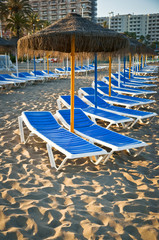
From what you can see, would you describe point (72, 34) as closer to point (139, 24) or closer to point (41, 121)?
point (41, 121)

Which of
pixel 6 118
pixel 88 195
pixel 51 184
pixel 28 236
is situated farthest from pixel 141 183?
pixel 6 118

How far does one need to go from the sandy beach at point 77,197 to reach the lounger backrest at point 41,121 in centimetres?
37

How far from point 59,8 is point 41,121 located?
82740mm

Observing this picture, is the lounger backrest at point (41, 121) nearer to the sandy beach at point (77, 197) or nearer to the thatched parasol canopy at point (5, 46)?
the sandy beach at point (77, 197)

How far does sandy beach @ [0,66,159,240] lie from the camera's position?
2451mm

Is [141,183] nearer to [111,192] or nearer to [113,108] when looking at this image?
[111,192]

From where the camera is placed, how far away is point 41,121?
4945 mm

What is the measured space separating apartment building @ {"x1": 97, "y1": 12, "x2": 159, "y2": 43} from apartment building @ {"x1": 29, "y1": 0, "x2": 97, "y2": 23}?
26601mm

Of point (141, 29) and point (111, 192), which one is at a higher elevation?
point (141, 29)

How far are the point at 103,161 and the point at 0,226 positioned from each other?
1999 mm

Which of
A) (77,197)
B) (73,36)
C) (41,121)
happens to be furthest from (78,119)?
(77,197)

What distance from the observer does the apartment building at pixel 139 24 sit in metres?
105

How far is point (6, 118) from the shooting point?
6602mm

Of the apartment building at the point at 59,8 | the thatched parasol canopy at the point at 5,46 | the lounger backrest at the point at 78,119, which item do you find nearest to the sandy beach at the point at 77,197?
the lounger backrest at the point at 78,119
